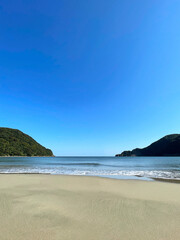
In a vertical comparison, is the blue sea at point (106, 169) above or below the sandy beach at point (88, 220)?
below

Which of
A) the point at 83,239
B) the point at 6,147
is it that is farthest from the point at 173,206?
the point at 6,147

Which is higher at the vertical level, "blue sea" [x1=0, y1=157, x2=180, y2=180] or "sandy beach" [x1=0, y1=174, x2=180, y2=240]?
"sandy beach" [x1=0, y1=174, x2=180, y2=240]

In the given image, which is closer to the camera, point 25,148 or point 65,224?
point 65,224

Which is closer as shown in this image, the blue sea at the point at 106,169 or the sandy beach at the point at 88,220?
the sandy beach at the point at 88,220

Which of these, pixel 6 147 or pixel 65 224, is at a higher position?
pixel 6 147

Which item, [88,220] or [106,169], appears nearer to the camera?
[88,220]

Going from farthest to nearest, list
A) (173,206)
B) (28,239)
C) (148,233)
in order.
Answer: (173,206) → (148,233) → (28,239)

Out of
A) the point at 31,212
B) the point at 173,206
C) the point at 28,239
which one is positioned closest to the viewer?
the point at 28,239

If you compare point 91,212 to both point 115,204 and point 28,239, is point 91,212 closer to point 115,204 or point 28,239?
point 115,204

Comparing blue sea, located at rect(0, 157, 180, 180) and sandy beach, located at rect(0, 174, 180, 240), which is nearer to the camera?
sandy beach, located at rect(0, 174, 180, 240)

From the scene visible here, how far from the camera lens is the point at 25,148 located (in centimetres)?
16350

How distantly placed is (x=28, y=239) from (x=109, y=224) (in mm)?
1822

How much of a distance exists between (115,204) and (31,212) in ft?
9.19

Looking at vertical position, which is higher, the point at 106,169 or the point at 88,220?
the point at 88,220
